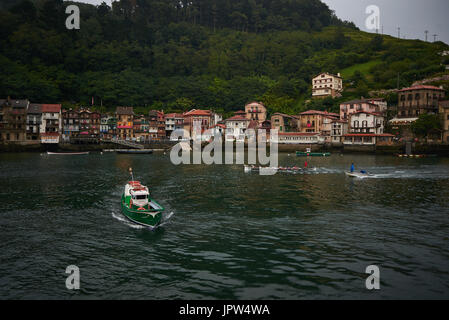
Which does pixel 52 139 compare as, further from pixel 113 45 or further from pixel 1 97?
pixel 113 45

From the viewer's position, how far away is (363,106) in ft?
389

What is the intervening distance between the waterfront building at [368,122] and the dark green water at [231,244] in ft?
251

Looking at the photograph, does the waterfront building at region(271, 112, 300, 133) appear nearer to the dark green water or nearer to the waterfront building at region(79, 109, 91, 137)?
the waterfront building at region(79, 109, 91, 137)

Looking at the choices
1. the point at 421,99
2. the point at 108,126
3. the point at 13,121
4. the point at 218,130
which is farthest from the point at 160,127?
the point at 421,99

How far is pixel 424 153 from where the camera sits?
96.2 meters

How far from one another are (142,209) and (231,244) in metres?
7.86

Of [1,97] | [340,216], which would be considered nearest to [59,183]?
[340,216]

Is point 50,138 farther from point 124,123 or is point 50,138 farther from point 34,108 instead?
point 124,123

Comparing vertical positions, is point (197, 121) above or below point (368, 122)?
above

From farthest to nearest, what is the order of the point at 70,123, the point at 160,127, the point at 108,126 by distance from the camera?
the point at 160,127 < the point at 108,126 < the point at 70,123

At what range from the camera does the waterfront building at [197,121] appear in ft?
442

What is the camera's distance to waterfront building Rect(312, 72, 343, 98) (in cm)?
15050

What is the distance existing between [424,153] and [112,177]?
294 ft

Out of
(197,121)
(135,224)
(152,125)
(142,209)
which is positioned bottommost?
(135,224)
